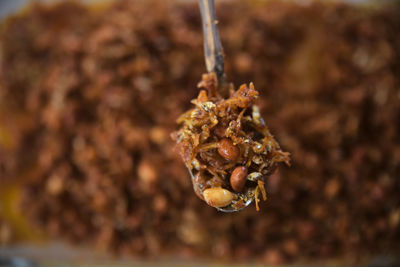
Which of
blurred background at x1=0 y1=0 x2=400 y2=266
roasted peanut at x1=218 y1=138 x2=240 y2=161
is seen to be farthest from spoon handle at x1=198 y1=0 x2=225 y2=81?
blurred background at x1=0 y1=0 x2=400 y2=266

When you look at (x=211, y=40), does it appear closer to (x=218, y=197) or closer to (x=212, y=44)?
(x=212, y=44)

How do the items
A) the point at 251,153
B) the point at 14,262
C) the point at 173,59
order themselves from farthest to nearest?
the point at 14,262, the point at 173,59, the point at 251,153

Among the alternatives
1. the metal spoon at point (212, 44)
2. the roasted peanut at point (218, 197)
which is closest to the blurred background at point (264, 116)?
the metal spoon at point (212, 44)

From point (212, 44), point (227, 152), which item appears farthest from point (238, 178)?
point (212, 44)

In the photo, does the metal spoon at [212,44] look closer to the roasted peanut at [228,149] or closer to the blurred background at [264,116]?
the roasted peanut at [228,149]

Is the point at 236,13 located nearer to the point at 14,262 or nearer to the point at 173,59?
the point at 173,59

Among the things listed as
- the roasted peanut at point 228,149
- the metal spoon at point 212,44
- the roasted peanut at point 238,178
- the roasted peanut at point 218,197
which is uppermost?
the metal spoon at point 212,44

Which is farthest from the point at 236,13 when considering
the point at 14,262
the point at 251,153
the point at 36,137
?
the point at 14,262
